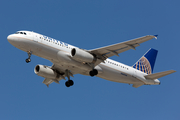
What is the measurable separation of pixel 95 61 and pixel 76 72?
3622 millimetres

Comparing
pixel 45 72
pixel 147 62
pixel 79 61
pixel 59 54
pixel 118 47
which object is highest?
pixel 147 62

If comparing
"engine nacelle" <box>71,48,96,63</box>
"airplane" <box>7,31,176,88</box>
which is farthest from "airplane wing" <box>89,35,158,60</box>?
"engine nacelle" <box>71,48,96,63</box>

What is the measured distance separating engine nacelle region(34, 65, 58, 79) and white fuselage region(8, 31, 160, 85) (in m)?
1.72

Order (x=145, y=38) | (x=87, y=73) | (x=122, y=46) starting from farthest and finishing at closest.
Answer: (x=87, y=73), (x=122, y=46), (x=145, y=38)

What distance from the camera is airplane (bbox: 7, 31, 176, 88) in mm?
30703

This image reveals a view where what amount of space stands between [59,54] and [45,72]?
18.7ft

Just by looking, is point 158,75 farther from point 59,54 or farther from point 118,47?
point 59,54

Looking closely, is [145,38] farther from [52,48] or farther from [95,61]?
[52,48]

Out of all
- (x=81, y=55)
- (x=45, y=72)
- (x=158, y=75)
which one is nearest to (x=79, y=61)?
(x=81, y=55)

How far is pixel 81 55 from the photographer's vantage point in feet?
103

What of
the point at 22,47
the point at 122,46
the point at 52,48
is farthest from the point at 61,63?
the point at 122,46

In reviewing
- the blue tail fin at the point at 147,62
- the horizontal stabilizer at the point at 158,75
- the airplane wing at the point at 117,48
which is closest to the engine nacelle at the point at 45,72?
the airplane wing at the point at 117,48

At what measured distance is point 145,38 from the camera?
96.6ft

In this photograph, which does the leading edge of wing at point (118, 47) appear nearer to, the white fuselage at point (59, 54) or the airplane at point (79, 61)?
the airplane at point (79, 61)
